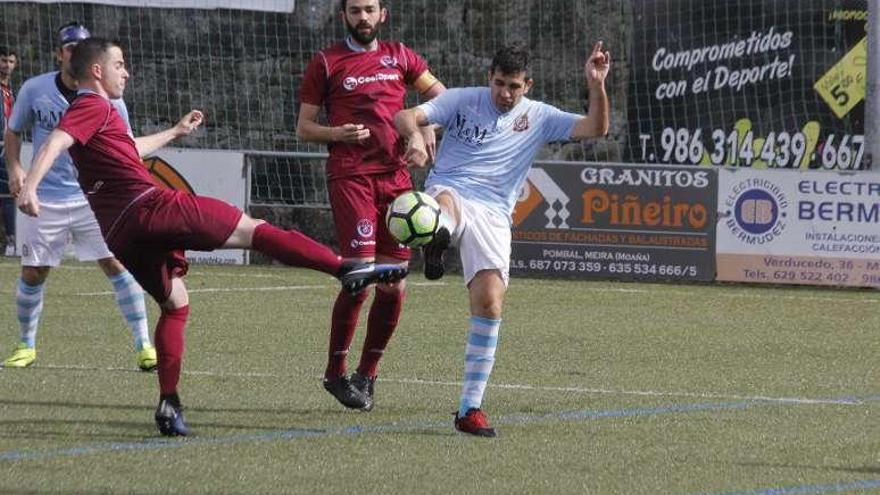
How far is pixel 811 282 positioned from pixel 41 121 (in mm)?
8727

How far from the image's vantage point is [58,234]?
10.6m

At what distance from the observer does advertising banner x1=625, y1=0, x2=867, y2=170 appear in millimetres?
19375

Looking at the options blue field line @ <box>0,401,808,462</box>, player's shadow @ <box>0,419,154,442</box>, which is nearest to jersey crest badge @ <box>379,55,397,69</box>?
blue field line @ <box>0,401,808,462</box>

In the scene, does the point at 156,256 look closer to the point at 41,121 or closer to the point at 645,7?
the point at 41,121

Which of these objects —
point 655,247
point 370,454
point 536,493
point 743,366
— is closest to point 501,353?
point 743,366

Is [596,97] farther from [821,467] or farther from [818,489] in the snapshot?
[818,489]

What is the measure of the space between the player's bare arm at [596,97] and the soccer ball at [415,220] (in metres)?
0.81

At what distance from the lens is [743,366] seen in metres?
10.8

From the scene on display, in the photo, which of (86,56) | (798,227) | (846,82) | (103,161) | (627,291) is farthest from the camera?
(846,82)

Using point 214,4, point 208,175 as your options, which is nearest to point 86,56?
point 208,175

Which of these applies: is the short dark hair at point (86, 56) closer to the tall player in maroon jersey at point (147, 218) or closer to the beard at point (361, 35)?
the tall player in maroon jersey at point (147, 218)

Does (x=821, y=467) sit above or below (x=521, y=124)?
below

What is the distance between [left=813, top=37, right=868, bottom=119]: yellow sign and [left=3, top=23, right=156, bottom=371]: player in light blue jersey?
10.5 meters

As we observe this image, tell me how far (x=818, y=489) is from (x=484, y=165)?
235 centimetres
